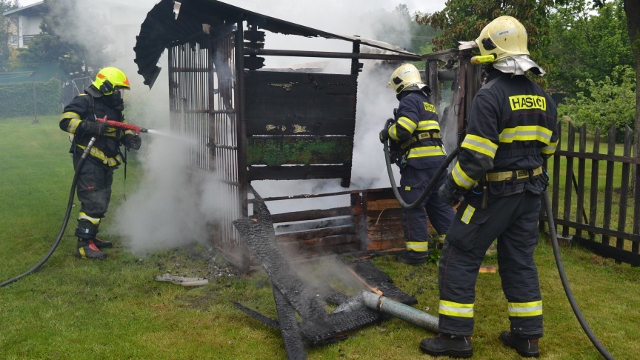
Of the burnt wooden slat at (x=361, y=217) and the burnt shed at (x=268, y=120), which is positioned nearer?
the burnt shed at (x=268, y=120)

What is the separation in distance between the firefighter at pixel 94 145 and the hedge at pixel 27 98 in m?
22.8

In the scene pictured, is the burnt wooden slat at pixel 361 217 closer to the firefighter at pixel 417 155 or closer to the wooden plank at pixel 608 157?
the firefighter at pixel 417 155

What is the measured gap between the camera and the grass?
4.00m

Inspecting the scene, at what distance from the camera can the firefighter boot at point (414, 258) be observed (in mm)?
6168

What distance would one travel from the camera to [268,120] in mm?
5941

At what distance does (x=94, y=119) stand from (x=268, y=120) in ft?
7.41

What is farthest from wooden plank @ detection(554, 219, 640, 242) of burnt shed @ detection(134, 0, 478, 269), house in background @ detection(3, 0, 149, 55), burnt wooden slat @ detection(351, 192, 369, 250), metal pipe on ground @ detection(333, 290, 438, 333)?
house in background @ detection(3, 0, 149, 55)

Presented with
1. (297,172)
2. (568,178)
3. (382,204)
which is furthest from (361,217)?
(568,178)

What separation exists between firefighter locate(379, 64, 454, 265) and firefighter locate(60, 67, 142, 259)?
3.35m

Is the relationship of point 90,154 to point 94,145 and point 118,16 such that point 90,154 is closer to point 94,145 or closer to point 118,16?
point 94,145

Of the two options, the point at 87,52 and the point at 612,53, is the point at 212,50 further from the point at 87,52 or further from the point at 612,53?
the point at 612,53

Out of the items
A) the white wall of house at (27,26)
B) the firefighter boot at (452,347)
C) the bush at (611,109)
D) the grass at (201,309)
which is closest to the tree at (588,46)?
the bush at (611,109)

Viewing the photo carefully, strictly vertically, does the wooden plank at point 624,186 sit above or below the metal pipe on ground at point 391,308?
above

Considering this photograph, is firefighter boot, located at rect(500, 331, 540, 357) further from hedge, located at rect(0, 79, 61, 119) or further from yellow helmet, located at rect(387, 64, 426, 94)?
hedge, located at rect(0, 79, 61, 119)
